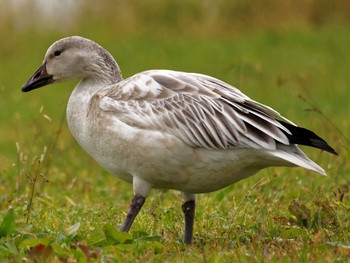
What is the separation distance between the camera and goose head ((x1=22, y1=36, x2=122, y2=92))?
6.21 meters

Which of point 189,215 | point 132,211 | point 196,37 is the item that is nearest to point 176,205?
point 189,215

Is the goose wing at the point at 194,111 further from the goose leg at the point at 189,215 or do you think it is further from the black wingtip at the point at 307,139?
the goose leg at the point at 189,215

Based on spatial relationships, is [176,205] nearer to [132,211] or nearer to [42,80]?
[132,211]

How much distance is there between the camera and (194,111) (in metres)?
5.59

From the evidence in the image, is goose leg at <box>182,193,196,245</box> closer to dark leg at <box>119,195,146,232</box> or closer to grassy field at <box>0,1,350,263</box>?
grassy field at <box>0,1,350,263</box>

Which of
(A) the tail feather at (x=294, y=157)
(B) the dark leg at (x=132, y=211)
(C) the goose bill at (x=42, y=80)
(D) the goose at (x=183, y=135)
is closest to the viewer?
(A) the tail feather at (x=294, y=157)

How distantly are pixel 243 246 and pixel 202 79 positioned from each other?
1262mm

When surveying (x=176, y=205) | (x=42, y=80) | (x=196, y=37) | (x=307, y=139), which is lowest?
(x=196, y=37)

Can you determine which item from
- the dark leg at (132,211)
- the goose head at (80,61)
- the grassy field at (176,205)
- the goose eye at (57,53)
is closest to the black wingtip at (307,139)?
the grassy field at (176,205)

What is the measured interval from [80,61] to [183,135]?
1.18 m

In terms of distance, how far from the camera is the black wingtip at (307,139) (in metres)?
5.28

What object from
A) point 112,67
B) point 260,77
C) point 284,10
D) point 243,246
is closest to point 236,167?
point 243,246

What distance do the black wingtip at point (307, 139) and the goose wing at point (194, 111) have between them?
4 cm

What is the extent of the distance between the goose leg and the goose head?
1016 millimetres
